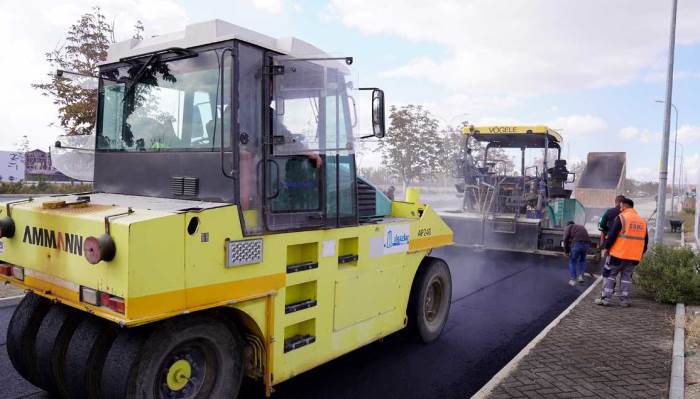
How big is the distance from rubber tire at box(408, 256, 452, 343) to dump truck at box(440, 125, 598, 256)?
6.37 m

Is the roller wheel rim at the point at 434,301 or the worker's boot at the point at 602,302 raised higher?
the roller wheel rim at the point at 434,301

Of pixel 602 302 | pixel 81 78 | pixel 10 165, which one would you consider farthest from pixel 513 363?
pixel 10 165

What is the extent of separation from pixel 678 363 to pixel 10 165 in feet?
102

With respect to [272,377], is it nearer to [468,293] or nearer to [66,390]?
[66,390]

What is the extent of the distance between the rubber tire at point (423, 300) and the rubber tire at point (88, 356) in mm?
3177

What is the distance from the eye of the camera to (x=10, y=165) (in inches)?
1083

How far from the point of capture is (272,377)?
11.8 feet

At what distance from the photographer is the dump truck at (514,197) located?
467 inches

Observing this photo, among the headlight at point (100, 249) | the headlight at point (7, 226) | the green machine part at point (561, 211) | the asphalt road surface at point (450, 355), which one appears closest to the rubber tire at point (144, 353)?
the headlight at point (100, 249)

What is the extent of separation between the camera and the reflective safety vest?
23.9ft

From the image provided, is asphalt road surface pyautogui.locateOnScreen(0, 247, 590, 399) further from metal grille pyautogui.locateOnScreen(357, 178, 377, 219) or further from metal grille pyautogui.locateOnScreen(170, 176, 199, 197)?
metal grille pyautogui.locateOnScreen(170, 176, 199, 197)

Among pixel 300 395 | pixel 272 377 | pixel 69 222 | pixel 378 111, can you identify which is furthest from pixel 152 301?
pixel 378 111

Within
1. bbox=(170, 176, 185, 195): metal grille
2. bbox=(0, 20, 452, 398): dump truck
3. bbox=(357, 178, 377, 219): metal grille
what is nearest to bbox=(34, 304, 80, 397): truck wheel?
bbox=(0, 20, 452, 398): dump truck

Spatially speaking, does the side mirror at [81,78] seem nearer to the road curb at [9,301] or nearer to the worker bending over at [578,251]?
the road curb at [9,301]
